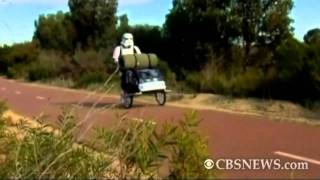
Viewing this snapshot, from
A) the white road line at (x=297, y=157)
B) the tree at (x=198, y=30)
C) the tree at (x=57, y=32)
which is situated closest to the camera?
the white road line at (x=297, y=157)

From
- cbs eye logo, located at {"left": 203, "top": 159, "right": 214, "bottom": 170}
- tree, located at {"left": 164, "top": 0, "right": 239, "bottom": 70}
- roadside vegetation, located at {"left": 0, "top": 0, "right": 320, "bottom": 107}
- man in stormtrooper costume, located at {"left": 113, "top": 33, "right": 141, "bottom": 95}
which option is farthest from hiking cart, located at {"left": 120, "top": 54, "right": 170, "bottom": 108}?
cbs eye logo, located at {"left": 203, "top": 159, "right": 214, "bottom": 170}

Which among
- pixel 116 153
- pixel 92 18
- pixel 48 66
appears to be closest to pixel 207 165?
pixel 116 153

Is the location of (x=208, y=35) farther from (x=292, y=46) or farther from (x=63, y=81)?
(x=63, y=81)

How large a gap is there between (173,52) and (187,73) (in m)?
3.72

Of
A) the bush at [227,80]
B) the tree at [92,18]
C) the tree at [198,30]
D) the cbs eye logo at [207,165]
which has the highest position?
the tree at [92,18]

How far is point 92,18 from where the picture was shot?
181 feet

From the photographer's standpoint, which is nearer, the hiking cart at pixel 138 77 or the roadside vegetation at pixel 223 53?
the hiking cart at pixel 138 77

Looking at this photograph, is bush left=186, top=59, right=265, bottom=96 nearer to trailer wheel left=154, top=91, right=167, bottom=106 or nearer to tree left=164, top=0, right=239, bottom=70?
tree left=164, top=0, right=239, bottom=70

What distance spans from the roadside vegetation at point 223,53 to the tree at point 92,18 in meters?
1.44

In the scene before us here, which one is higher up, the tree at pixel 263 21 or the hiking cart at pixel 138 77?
the tree at pixel 263 21

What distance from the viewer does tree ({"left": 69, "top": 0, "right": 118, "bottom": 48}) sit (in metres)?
54.1

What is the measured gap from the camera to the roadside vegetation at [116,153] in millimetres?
5859

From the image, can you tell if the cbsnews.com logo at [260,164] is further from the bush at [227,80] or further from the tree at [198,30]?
the tree at [198,30]

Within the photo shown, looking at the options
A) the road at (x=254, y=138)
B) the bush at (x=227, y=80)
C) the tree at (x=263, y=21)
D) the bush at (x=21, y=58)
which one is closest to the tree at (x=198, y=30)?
the tree at (x=263, y=21)
